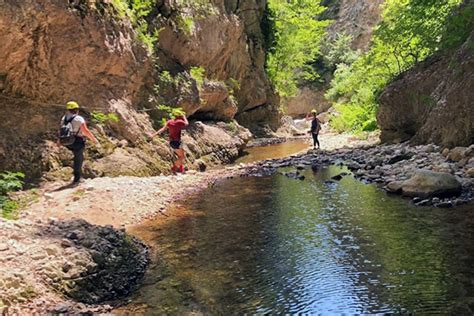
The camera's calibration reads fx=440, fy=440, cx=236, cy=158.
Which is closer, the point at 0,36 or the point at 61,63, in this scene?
the point at 0,36

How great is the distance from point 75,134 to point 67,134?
0.23 metres

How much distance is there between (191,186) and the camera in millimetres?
13391

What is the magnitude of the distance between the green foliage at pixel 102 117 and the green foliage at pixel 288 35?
23.6 m

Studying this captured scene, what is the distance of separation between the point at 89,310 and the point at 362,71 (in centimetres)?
2686

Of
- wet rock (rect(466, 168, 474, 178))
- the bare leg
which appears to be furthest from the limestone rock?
the bare leg

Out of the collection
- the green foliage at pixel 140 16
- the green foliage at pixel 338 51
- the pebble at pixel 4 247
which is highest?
the green foliage at pixel 338 51

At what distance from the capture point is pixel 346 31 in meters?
55.3

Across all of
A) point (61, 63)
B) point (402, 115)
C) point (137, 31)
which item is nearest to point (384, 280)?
point (61, 63)

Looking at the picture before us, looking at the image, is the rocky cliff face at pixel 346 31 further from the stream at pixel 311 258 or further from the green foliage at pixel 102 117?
the stream at pixel 311 258

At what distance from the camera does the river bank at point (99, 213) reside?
5375 millimetres

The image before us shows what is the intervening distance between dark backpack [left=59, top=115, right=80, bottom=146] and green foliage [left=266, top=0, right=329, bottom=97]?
2643 cm

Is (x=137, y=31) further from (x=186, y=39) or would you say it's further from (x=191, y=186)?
(x=191, y=186)

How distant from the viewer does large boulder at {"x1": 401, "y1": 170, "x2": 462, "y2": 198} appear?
979 cm

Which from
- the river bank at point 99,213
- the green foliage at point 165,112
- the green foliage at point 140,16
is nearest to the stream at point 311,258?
the river bank at point 99,213
